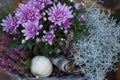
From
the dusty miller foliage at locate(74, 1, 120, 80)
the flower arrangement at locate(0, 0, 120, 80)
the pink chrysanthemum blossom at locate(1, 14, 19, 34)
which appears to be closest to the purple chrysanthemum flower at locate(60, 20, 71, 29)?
the flower arrangement at locate(0, 0, 120, 80)

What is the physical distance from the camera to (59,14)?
1.40 m

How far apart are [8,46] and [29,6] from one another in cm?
22

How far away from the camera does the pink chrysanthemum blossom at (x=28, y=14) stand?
1.43m

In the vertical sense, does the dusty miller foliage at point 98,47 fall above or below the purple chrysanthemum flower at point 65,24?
below

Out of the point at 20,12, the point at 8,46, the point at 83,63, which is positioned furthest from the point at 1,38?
the point at 83,63

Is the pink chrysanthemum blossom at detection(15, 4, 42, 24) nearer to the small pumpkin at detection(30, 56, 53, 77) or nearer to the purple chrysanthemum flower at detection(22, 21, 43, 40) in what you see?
the purple chrysanthemum flower at detection(22, 21, 43, 40)

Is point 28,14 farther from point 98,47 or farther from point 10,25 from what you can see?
point 98,47

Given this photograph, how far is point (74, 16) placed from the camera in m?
1.49

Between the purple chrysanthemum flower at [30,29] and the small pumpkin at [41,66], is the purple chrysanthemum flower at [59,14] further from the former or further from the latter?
the small pumpkin at [41,66]

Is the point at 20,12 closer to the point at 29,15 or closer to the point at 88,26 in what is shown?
the point at 29,15

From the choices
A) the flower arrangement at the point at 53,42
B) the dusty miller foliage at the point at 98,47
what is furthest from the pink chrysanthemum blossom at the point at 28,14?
the dusty miller foliage at the point at 98,47

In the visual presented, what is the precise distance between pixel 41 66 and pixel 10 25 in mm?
258

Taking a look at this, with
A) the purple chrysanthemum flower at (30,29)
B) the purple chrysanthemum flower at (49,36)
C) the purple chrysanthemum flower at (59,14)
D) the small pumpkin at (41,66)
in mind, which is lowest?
the small pumpkin at (41,66)

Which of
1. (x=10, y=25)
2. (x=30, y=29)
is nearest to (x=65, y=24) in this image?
(x=30, y=29)
